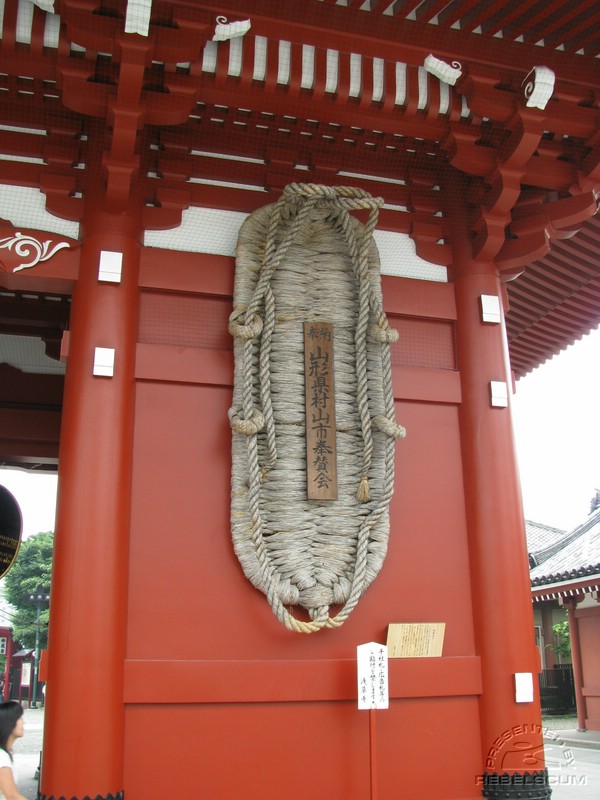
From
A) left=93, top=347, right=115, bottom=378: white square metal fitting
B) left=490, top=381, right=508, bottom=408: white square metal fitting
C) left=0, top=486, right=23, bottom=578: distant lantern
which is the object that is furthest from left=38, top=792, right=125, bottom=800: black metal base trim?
left=0, top=486, right=23, bottom=578: distant lantern

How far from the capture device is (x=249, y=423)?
123 inches

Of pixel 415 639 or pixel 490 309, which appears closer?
pixel 415 639

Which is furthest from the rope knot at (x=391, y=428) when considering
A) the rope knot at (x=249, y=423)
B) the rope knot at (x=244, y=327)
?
the rope knot at (x=244, y=327)

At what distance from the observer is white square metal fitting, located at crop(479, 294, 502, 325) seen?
12.0 feet

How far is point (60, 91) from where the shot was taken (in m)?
3.23

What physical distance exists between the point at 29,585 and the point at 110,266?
76.3 feet

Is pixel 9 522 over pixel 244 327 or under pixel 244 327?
under

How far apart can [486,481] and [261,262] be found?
1.40 metres

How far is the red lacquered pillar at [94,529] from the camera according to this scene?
2.74 meters

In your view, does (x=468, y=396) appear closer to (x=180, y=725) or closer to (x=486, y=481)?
(x=486, y=481)

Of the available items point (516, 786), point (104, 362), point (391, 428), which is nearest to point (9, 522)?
point (104, 362)

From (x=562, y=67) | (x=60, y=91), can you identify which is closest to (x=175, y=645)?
(x=60, y=91)

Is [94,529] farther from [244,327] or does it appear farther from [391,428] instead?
[391,428]

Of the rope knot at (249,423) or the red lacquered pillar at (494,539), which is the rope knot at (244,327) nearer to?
the rope knot at (249,423)
